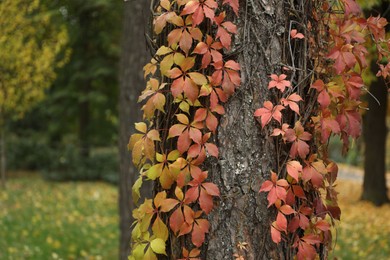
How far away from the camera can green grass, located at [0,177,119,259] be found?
7012 millimetres

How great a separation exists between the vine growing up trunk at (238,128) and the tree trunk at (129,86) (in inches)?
99.0

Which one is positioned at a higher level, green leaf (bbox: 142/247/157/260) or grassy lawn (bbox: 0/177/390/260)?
green leaf (bbox: 142/247/157/260)

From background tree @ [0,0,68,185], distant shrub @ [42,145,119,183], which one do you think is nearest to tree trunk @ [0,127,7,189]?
background tree @ [0,0,68,185]

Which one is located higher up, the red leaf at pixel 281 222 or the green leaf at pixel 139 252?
the red leaf at pixel 281 222

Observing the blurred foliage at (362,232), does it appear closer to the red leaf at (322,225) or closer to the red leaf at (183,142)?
the red leaf at (322,225)

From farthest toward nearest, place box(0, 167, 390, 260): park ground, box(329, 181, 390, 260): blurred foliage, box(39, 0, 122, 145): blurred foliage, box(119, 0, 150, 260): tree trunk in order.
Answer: box(39, 0, 122, 145): blurred foliage → box(329, 181, 390, 260): blurred foliage → box(0, 167, 390, 260): park ground → box(119, 0, 150, 260): tree trunk

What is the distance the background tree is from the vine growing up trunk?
9.40 metres

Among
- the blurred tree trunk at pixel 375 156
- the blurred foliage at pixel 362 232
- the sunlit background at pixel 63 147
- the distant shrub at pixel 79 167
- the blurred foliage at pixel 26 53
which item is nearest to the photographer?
the blurred foliage at pixel 362 232

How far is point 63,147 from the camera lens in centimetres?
2061

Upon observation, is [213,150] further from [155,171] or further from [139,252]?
[139,252]

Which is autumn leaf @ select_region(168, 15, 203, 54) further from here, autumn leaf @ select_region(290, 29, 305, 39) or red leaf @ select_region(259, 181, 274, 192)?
red leaf @ select_region(259, 181, 274, 192)

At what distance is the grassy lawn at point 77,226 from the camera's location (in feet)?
23.4

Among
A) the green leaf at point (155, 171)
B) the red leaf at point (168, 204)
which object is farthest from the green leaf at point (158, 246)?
the green leaf at point (155, 171)

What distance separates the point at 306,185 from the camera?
205cm
